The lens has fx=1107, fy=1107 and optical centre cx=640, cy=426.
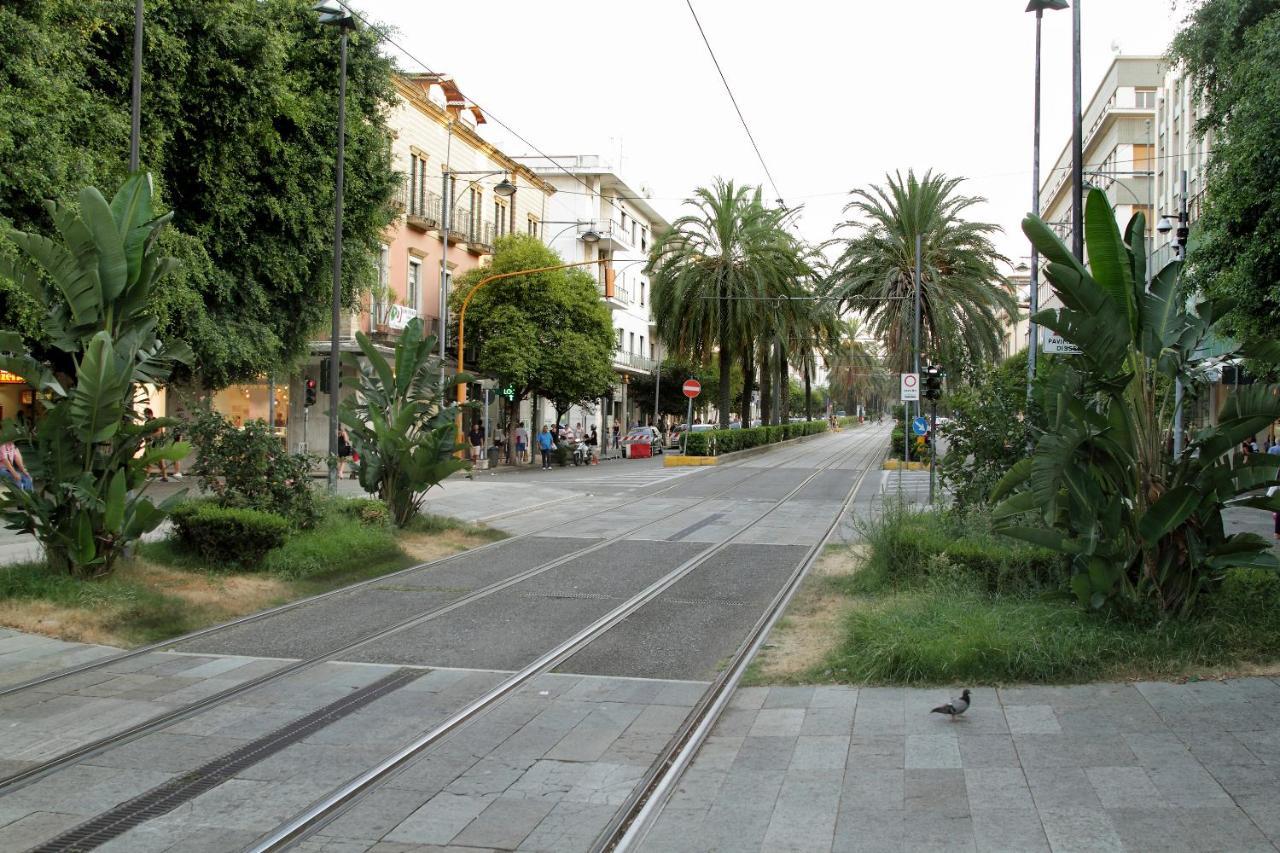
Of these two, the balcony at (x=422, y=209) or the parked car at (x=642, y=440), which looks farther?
the parked car at (x=642, y=440)

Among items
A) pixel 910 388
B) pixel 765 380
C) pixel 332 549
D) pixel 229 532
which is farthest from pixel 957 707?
pixel 765 380

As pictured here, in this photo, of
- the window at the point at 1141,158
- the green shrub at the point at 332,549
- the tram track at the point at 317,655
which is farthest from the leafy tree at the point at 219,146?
the window at the point at 1141,158

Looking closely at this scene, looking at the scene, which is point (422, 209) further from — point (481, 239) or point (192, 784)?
point (192, 784)

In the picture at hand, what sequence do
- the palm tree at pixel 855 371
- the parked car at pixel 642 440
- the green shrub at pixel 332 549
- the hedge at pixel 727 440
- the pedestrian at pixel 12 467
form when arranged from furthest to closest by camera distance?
the palm tree at pixel 855 371 → the parked car at pixel 642 440 → the hedge at pixel 727 440 → the green shrub at pixel 332 549 → the pedestrian at pixel 12 467

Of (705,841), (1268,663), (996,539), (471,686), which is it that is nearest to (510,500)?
(996,539)

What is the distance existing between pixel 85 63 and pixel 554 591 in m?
15.2

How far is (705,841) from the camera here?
5.24m

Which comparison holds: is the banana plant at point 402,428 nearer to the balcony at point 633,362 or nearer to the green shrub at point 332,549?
the green shrub at point 332,549

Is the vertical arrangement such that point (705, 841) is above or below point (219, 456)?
below

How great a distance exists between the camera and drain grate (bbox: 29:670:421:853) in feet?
16.9

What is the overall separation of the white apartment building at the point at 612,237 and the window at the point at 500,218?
4.90 m

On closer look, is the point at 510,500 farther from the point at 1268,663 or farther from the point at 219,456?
the point at 1268,663

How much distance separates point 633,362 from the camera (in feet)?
222

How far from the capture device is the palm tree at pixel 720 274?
42.7 metres
